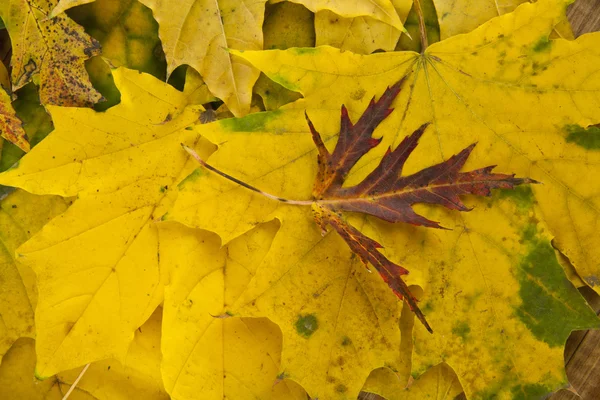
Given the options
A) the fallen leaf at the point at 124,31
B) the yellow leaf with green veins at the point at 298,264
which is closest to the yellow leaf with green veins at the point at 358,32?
the yellow leaf with green veins at the point at 298,264

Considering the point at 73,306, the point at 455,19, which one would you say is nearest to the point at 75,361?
the point at 73,306

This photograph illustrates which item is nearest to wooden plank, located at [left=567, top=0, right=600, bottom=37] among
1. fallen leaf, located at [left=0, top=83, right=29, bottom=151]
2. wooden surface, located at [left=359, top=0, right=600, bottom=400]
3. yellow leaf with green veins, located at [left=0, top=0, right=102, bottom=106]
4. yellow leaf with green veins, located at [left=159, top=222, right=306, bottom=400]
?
wooden surface, located at [left=359, top=0, right=600, bottom=400]

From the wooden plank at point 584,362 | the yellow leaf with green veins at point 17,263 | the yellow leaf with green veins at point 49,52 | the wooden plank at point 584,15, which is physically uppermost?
the wooden plank at point 584,15

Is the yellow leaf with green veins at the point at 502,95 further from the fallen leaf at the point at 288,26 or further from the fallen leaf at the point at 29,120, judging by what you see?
the fallen leaf at the point at 29,120

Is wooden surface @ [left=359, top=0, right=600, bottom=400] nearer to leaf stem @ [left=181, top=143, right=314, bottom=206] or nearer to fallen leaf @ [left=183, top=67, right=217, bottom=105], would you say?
leaf stem @ [left=181, top=143, right=314, bottom=206]

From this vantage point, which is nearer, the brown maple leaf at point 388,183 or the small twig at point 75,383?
the brown maple leaf at point 388,183

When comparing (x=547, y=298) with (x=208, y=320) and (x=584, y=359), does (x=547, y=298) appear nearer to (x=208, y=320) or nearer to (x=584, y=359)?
(x=584, y=359)
